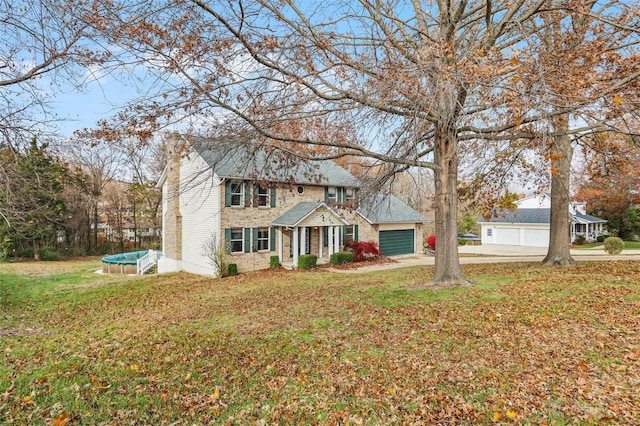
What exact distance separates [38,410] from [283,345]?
126 inches

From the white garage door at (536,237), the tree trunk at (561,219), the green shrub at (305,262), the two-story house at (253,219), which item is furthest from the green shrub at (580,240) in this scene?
the green shrub at (305,262)

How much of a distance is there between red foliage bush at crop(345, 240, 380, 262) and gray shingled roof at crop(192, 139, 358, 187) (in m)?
3.50

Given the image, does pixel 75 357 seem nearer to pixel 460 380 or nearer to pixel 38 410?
pixel 38 410

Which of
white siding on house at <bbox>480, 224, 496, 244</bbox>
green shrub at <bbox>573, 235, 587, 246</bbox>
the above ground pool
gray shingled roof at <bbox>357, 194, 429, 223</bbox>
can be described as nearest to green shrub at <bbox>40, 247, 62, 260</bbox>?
the above ground pool

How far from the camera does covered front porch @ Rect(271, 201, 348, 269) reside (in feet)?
63.0

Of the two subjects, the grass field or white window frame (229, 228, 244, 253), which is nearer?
the grass field

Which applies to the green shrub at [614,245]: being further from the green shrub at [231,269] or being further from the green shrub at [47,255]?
the green shrub at [47,255]

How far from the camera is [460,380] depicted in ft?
14.3

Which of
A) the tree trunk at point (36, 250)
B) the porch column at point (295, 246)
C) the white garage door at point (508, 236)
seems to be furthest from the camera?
the white garage door at point (508, 236)

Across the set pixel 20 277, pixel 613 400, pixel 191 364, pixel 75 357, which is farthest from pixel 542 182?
pixel 20 277

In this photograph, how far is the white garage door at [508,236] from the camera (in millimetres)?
35031

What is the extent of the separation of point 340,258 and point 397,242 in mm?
6207

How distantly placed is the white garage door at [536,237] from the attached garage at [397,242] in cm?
1512

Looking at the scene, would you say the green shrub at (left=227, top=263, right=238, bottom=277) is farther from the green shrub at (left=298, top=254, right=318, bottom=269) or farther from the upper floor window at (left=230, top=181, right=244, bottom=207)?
the green shrub at (left=298, top=254, right=318, bottom=269)
